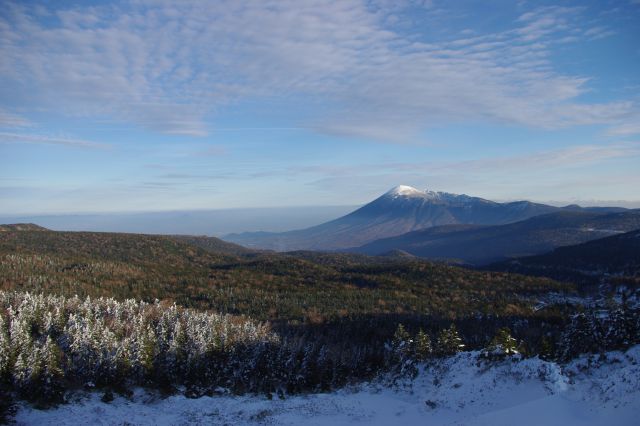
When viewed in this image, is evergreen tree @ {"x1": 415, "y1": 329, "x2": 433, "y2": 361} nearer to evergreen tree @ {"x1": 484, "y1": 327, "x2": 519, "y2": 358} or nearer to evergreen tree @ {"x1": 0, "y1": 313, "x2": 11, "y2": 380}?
evergreen tree @ {"x1": 484, "y1": 327, "x2": 519, "y2": 358}

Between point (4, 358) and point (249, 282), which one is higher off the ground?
point (4, 358)

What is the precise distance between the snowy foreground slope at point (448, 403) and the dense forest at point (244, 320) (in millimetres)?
1814

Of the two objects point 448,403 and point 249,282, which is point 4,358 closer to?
point 448,403

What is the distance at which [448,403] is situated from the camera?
24656 mm

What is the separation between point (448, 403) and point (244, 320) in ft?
96.5

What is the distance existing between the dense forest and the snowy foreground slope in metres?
1.81

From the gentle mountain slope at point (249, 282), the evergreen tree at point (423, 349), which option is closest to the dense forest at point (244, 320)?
the evergreen tree at point (423, 349)

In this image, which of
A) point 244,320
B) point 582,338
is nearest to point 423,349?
point 582,338

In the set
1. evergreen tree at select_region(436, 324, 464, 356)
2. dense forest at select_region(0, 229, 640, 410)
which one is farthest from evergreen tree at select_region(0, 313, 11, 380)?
evergreen tree at select_region(436, 324, 464, 356)

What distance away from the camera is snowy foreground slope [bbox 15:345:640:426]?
2034 centimetres

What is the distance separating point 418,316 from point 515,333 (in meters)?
13.1

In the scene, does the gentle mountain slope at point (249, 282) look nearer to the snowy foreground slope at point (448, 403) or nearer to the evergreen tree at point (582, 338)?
the evergreen tree at point (582, 338)

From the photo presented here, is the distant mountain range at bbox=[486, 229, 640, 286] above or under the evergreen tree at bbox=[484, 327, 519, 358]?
under

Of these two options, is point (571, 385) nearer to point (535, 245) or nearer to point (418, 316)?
point (418, 316)
